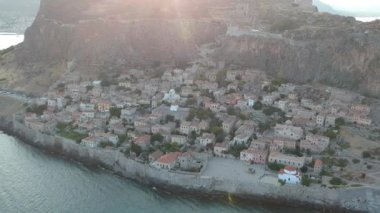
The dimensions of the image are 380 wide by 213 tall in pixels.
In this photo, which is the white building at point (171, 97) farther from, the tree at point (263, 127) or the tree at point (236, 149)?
the tree at point (236, 149)

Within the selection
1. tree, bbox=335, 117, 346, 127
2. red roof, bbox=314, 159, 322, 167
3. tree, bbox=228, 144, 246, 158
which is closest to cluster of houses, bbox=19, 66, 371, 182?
tree, bbox=228, 144, 246, 158

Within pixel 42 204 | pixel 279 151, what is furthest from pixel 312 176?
pixel 42 204

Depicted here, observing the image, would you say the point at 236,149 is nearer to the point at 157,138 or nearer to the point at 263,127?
the point at 263,127

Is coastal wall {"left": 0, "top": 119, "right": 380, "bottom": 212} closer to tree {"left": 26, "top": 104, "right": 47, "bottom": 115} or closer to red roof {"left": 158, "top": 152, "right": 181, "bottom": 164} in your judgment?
red roof {"left": 158, "top": 152, "right": 181, "bottom": 164}

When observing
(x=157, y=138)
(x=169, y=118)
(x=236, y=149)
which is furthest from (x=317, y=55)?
(x=157, y=138)

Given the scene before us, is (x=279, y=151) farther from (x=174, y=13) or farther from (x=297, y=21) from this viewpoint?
(x=174, y=13)

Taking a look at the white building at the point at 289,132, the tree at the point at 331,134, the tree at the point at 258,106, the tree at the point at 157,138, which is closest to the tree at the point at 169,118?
the tree at the point at 157,138
